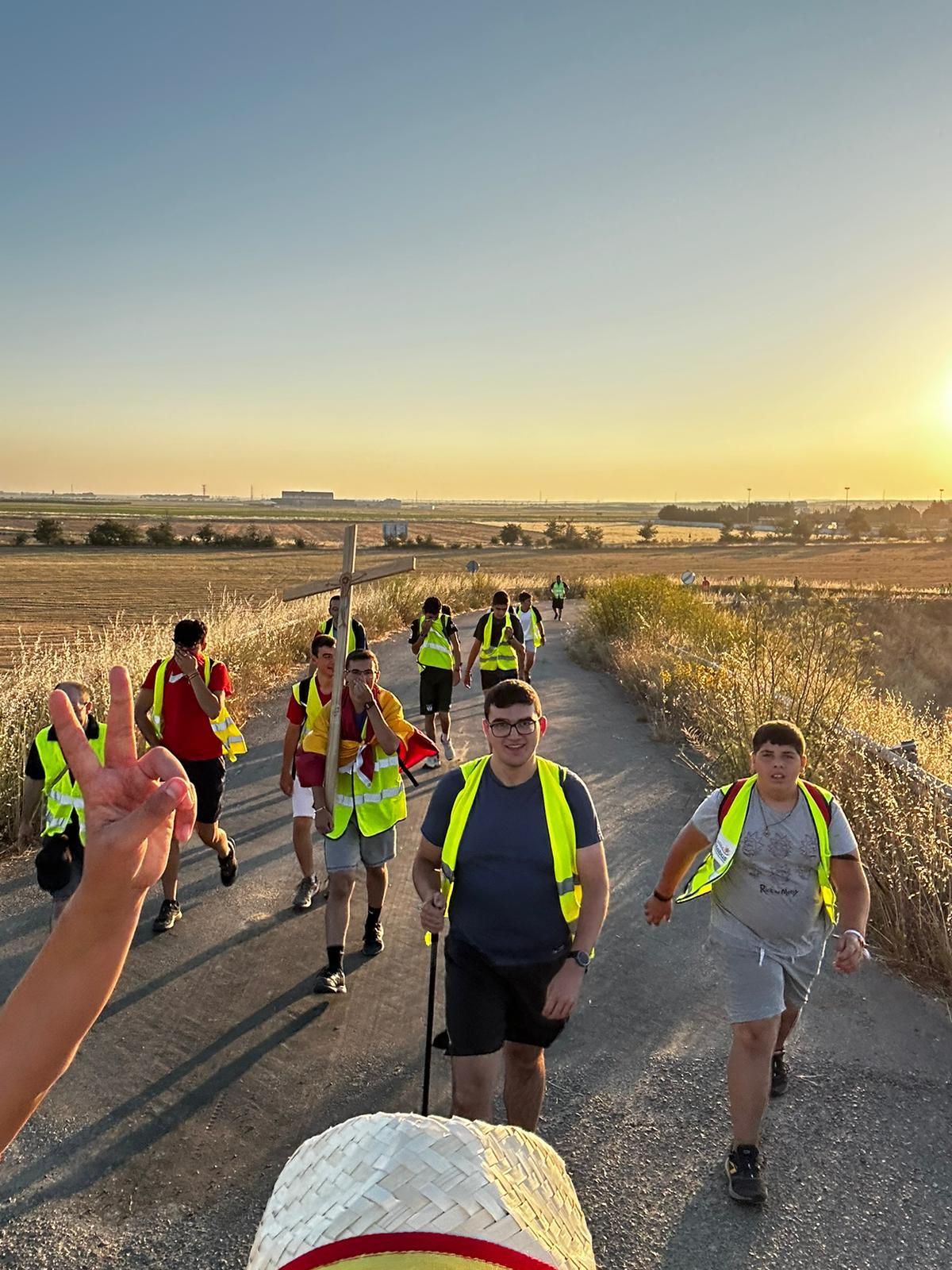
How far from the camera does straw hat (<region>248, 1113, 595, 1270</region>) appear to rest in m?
0.79

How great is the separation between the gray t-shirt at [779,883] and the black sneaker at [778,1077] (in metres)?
0.85

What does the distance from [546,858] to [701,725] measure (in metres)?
6.80

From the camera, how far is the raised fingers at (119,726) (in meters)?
1.16

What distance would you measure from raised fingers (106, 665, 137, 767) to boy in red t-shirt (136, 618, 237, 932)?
15.2 ft

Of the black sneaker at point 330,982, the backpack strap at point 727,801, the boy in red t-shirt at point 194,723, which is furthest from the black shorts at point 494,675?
the backpack strap at point 727,801

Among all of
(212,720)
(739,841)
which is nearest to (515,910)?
(739,841)

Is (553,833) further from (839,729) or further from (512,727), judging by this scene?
(839,729)

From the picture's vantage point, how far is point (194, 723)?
5.85 metres

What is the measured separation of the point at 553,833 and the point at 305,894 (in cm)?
319

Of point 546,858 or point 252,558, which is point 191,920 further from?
point 252,558

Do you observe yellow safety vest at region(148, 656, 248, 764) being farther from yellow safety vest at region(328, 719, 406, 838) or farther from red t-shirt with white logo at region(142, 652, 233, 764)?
yellow safety vest at region(328, 719, 406, 838)

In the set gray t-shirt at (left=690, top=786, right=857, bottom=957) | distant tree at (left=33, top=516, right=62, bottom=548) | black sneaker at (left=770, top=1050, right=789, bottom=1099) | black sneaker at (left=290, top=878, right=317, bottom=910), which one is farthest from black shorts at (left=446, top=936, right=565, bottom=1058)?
distant tree at (left=33, top=516, right=62, bottom=548)

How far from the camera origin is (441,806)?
3.52m

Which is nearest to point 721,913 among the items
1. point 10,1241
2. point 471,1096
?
point 471,1096
